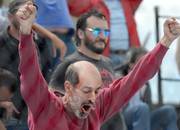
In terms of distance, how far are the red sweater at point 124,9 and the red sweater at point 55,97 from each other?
8.94ft

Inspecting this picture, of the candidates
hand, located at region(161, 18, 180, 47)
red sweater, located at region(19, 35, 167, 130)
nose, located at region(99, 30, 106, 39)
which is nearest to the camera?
red sweater, located at region(19, 35, 167, 130)

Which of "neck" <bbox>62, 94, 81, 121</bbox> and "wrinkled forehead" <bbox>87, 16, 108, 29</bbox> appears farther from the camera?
"wrinkled forehead" <bbox>87, 16, 108, 29</bbox>

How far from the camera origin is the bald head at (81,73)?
5.88 metres

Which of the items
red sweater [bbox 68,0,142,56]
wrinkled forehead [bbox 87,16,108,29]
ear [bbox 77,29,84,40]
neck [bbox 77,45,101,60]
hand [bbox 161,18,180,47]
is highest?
hand [bbox 161,18,180,47]

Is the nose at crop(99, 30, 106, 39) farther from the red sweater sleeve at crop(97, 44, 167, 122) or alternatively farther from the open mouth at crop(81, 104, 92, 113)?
the open mouth at crop(81, 104, 92, 113)

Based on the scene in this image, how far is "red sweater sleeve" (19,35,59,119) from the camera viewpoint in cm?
544

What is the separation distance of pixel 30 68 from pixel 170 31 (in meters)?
1.06

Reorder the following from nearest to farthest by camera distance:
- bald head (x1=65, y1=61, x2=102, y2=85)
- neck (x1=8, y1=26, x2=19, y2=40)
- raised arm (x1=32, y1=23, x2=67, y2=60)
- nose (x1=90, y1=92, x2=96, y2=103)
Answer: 1. nose (x1=90, y1=92, x2=96, y2=103)
2. bald head (x1=65, y1=61, x2=102, y2=85)
3. neck (x1=8, y1=26, x2=19, y2=40)
4. raised arm (x1=32, y1=23, x2=67, y2=60)

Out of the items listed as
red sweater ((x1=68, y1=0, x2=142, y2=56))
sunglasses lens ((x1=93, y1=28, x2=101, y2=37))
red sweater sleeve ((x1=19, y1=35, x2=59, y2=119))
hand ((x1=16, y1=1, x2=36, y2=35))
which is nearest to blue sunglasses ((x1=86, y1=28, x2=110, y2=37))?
sunglasses lens ((x1=93, y1=28, x2=101, y2=37))

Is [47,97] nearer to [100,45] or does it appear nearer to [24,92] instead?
[24,92]

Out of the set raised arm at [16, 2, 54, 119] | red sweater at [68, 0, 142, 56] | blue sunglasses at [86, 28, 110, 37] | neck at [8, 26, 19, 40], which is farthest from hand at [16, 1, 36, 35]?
red sweater at [68, 0, 142, 56]

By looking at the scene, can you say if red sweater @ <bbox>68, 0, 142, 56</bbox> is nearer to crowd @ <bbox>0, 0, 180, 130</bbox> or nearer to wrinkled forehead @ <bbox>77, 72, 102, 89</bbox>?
crowd @ <bbox>0, 0, 180, 130</bbox>

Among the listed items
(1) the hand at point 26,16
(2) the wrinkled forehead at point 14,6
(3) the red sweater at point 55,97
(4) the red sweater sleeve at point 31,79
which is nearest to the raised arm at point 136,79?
(3) the red sweater at point 55,97

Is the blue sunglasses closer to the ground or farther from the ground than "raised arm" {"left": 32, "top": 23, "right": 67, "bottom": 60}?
farther from the ground
